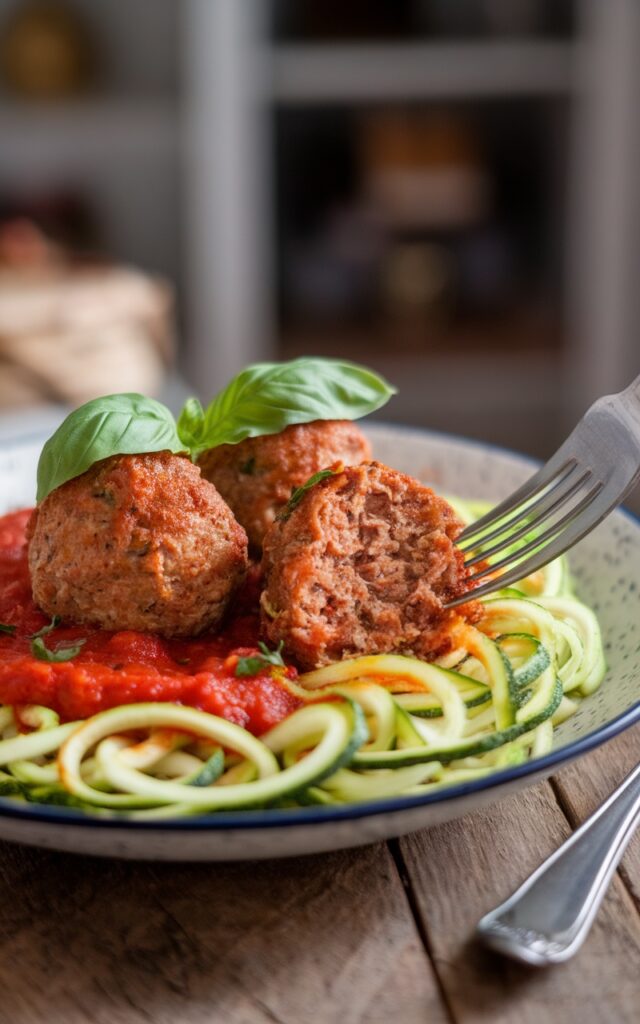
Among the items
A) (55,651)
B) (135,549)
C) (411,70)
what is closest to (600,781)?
(135,549)

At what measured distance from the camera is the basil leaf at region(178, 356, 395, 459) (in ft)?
11.5

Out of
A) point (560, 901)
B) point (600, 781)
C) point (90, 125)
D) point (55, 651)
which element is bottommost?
point (600, 781)

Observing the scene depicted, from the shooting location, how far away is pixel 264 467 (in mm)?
3516

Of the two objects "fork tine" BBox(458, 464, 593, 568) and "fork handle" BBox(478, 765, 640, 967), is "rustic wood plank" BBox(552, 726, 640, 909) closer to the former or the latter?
"fork handle" BBox(478, 765, 640, 967)

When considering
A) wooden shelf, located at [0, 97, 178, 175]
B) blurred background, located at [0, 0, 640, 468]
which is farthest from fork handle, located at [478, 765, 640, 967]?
wooden shelf, located at [0, 97, 178, 175]

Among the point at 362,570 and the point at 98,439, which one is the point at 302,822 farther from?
the point at 98,439

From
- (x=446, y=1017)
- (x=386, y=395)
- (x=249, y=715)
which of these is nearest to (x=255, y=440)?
(x=386, y=395)

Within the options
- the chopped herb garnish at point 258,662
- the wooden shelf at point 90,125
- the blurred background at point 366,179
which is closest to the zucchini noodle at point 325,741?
the chopped herb garnish at point 258,662

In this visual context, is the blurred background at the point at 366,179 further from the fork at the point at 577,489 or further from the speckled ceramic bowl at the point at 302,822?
the speckled ceramic bowl at the point at 302,822

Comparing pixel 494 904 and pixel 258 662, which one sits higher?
pixel 258 662

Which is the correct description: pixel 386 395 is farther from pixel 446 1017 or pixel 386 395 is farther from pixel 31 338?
pixel 31 338

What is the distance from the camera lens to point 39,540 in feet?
10.4

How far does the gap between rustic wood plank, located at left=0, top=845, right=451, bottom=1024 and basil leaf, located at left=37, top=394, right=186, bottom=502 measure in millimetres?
920

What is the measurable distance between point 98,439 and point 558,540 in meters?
1.22
